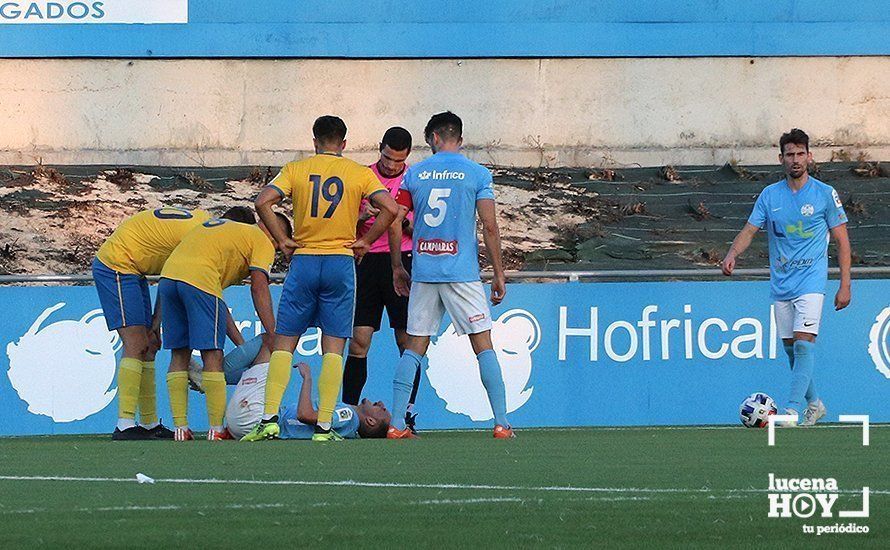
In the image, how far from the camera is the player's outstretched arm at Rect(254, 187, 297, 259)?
10117 mm

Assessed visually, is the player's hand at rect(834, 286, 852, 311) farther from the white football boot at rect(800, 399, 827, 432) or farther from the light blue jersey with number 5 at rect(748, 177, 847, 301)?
the white football boot at rect(800, 399, 827, 432)

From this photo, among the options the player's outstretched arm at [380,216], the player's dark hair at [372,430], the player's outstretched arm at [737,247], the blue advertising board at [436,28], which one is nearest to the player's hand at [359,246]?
the player's outstretched arm at [380,216]

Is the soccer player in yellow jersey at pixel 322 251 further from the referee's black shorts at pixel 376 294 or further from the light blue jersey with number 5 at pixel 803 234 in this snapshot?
the light blue jersey with number 5 at pixel 803 234

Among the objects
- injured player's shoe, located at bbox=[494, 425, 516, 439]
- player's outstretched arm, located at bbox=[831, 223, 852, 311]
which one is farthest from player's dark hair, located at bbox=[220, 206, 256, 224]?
player's outstretched arm, located at bbox=[831, 223, 852, 311]

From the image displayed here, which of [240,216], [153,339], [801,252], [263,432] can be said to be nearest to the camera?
[263,432]

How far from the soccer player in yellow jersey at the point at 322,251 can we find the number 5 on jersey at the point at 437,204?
1.09 feet

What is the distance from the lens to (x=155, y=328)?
1145cm

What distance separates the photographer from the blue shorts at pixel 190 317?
34.1ft

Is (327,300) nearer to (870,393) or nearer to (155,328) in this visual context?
(155,328)

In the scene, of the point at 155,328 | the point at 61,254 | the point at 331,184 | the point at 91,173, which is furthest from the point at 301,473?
the point at 91,173

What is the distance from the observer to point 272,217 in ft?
33.5

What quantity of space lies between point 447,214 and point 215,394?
6.26ft

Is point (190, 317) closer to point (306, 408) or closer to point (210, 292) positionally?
point (210, 292)

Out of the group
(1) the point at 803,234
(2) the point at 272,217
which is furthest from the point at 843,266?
(2) the point at 272,217
